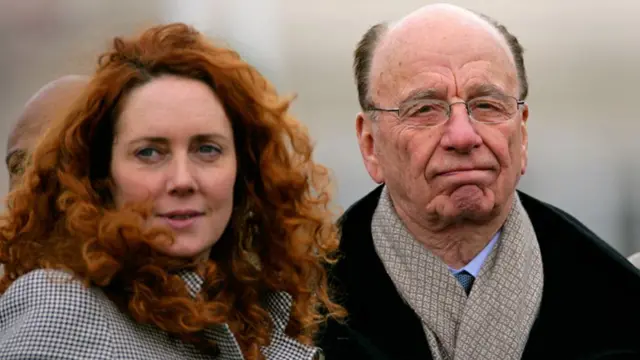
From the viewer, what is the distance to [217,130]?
8.50 feet

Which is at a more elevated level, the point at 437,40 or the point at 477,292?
the point at 437,40

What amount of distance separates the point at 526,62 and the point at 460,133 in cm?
222

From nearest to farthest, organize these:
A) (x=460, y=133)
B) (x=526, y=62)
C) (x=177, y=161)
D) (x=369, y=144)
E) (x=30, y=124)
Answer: (x=177, y=161), (x=460, y=133), (x=369, y=144), (x=30, y=124), (x=526, y=62)

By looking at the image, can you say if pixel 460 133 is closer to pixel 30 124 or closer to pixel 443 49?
pixel 443 49

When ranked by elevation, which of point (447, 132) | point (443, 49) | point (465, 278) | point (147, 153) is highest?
point (443, 49)

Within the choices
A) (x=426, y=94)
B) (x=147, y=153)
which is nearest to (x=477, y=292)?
(x=426, y=94)

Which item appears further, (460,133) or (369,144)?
(369,144)

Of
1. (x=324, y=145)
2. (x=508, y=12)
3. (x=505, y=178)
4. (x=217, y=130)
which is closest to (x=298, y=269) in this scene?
(x=217, y=130)

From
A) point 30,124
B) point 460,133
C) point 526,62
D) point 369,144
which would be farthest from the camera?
point 526,62

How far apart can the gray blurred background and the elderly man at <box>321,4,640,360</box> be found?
4.56 ft

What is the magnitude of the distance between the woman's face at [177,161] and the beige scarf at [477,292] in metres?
0.70

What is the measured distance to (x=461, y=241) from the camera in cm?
318

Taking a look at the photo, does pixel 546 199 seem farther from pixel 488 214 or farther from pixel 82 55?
pixel 82 55

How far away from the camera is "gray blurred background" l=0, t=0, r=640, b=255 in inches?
192
